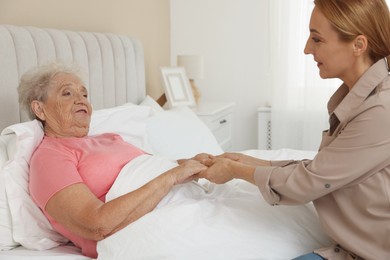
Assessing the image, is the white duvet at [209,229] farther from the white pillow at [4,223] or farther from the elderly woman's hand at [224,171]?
the white pillow at [4,223]

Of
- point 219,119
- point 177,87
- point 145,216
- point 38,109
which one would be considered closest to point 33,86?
point 38,109

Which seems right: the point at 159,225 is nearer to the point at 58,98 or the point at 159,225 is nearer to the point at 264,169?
the point at 264,169

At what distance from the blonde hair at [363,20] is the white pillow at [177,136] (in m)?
1.14

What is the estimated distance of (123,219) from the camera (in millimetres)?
1399

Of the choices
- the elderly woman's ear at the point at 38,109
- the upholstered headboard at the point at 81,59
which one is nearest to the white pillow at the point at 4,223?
the elderly woman's ear at the point at 38,109

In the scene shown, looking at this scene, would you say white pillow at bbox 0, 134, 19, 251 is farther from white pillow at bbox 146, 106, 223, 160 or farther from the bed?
white pillow at bbox 146, 106, 223, 160

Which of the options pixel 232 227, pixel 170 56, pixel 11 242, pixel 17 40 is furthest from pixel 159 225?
pixel 170 56

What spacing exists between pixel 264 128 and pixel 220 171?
8.04 ft

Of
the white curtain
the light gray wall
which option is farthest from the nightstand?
the white curtain

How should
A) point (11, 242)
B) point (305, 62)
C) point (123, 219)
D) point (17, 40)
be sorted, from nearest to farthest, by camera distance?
point (123, 219) → point (11, 242) → point (17, 40) → point (305, 62)

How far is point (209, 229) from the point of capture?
1.39 m

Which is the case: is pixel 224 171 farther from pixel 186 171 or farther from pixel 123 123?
pixel 123 123

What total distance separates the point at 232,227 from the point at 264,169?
7.3 inches

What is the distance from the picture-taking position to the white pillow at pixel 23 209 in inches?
60.7
